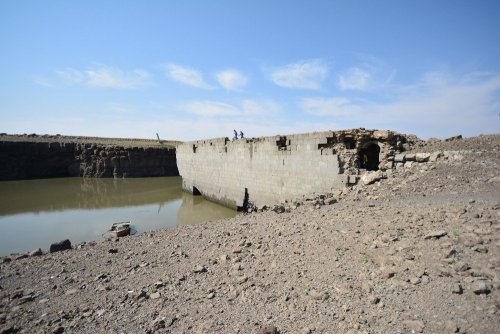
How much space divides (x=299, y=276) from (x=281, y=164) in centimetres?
735

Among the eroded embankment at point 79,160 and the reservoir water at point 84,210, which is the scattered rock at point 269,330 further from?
the eroded embankment at point 79,160

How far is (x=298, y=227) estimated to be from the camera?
243 inches

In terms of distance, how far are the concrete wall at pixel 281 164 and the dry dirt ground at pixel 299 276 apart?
7.84 feet

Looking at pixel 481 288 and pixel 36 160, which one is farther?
pixel 36 160

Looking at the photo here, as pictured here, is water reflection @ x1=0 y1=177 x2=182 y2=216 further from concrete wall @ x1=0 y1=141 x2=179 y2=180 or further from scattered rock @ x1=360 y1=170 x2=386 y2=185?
scattered rock @ x1=360 y1=170 x2=386 y2=185

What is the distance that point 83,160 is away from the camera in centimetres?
3005

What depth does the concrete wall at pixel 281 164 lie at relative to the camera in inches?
364

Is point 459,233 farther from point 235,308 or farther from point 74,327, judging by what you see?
point 74,327

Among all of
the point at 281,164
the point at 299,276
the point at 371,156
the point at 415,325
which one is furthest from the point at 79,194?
the point at 415,325

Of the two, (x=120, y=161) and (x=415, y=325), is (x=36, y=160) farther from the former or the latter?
(x=415, y=325)

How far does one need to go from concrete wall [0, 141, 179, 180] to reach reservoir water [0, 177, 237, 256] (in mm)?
2908

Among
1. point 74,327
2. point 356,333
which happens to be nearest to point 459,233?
point 356,333

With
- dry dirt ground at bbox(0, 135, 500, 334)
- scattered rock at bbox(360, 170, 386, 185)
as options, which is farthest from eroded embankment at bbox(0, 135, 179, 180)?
scattered rock at bbox(360, 170, 386, 185)

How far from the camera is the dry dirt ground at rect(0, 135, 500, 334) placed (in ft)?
10.5
